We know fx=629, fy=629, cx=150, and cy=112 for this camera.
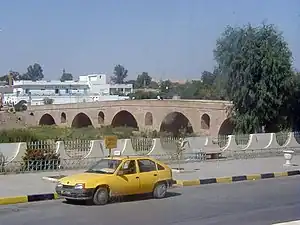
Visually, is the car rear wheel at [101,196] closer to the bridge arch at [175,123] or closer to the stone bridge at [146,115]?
the stone bridge at [146,115]

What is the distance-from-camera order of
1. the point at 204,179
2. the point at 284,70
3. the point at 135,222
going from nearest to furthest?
the point at 135,222 < the point at 204,179 < the point at 284,70

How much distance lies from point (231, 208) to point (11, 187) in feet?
22.3

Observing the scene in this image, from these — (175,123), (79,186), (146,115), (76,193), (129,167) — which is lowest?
(76,193)

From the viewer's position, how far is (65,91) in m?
143

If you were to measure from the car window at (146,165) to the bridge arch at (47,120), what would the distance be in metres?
A: 81.0

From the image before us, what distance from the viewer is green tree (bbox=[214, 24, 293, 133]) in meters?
37.5

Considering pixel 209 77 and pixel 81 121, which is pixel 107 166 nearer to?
pixel 209 77

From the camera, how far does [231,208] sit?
1473cm

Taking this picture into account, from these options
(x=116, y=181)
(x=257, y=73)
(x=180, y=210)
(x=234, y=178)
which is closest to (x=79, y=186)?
(x=116, y=181)

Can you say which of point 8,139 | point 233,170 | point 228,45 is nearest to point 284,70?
point 228,45

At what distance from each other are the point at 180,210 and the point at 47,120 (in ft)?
286

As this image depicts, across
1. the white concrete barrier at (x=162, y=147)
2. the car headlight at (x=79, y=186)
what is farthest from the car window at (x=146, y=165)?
the white concrete barrier at (x=162, y=147)

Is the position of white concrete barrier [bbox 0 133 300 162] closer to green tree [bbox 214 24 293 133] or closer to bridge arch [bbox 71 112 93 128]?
green tree [bbox 214 24 293 133]

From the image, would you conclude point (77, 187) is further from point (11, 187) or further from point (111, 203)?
point (11, 187)
